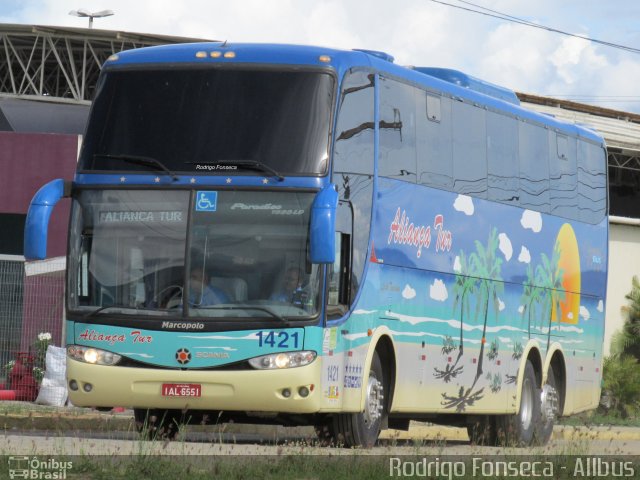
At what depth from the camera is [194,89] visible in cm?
1530

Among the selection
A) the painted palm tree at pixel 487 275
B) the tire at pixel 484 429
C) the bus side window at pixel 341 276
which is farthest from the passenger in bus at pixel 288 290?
the tire at pixel 484 429

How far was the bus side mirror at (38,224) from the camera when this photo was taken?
14.3m

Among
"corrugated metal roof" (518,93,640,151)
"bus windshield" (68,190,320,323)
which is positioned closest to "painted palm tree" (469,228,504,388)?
"bus windshield" (68,190,320,323)

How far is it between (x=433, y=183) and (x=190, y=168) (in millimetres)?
3277

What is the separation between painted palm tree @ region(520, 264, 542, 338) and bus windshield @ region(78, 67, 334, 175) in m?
5.74

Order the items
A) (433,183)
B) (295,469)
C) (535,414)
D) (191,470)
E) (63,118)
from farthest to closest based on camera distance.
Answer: (63,118), (535,414), (433,183), (295,469), (191,470)

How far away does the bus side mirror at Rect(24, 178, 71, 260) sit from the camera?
14.3m

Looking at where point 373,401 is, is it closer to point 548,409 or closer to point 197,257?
point 197,257

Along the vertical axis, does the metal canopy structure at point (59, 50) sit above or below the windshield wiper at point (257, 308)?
above

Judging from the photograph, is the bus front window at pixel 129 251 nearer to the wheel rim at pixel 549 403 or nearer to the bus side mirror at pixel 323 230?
the bus side mirror at pixel 323 230

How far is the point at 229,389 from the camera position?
47.6 ft

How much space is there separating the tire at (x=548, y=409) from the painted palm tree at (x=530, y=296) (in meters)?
1.09

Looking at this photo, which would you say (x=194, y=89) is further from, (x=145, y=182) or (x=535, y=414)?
(x=535, y=414)

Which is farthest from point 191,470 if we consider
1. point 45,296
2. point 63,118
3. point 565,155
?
point 63,118
